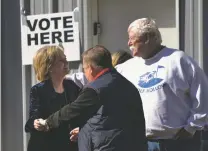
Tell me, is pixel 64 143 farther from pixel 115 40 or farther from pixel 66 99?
pixel 115 40

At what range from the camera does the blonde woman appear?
4094 millimetres

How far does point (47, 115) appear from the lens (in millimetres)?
4102

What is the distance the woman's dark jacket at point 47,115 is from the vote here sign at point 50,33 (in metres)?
1.61

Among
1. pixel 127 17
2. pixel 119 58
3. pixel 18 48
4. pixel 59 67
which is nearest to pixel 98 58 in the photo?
pixel 59 67

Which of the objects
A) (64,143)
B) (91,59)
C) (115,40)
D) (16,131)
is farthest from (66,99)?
(16,131)

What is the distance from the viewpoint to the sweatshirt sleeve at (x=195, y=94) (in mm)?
3826

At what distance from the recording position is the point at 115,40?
5.84 metres

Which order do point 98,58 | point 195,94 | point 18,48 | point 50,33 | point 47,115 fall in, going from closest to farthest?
point 98,58 → point 195,94 → point 47,115 → point 50,33 → point 18,48

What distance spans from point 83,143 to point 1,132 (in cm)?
314

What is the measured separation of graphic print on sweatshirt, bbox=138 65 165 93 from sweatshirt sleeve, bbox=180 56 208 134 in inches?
7.1

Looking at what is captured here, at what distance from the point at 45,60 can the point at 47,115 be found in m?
0.45

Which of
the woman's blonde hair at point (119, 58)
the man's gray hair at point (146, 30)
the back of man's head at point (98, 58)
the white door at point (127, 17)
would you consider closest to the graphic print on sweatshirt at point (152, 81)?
the man's gray hair at point (146, 30)

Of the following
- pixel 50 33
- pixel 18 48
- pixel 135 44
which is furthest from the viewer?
pixel 18 48

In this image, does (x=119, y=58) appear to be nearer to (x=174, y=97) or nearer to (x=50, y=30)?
(x=174, y=97)
